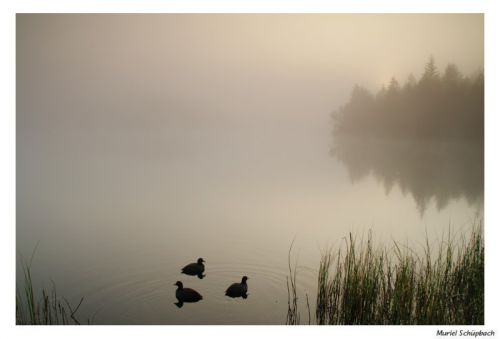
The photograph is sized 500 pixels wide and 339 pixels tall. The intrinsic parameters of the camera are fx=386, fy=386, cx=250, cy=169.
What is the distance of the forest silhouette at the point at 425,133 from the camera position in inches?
117

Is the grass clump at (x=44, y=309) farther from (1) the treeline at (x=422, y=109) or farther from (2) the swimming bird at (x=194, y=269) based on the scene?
(1) the treeline at (x=422, y=109)

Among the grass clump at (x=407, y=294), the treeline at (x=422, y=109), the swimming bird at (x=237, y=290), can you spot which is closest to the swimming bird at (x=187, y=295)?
the swimming bird at (x=237, y=290)

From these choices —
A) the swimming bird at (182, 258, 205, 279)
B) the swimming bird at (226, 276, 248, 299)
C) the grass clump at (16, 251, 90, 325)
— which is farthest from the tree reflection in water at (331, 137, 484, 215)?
the grass clump at (16, 251, 90, 325)

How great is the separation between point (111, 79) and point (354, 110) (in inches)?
95.3

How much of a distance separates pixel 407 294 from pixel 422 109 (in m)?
2.06

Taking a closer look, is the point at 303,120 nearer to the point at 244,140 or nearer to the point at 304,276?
the point at 244,140

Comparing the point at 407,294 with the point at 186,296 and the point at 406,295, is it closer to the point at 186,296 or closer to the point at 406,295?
the point at 406,295

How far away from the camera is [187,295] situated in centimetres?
255

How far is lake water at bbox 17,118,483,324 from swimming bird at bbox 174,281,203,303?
0.06 metres

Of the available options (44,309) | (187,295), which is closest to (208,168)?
(187,295)

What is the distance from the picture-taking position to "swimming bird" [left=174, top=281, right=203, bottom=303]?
255 cm

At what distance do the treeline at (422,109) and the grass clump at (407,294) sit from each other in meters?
1.00
